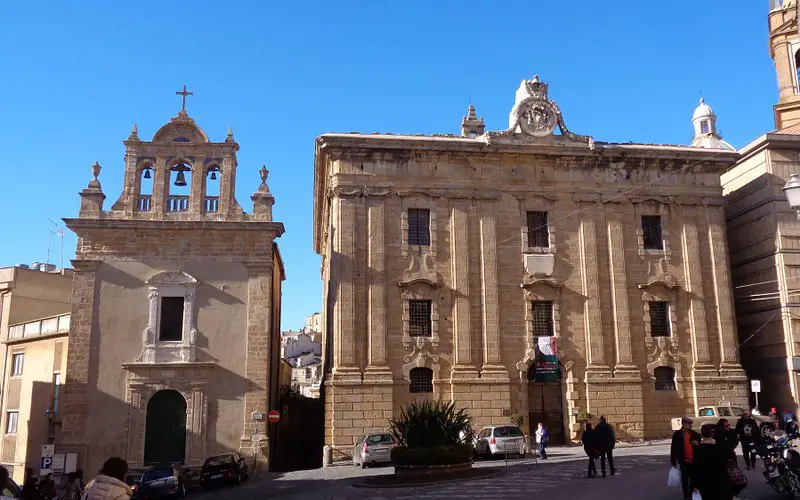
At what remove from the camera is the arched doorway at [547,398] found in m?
31.3

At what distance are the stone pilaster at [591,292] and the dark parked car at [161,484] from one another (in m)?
17.6

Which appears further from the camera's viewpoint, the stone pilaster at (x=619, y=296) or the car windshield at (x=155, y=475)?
the stone pilaster at (x=619, y=296)

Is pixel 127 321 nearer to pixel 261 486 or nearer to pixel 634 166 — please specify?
pixel 261 486

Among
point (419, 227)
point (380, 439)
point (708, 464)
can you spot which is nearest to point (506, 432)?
point (380, 439)

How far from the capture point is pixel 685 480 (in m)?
13.0

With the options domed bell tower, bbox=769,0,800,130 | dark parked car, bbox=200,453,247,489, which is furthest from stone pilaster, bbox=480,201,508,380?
domed bell tower, bbox=769,0,800,130

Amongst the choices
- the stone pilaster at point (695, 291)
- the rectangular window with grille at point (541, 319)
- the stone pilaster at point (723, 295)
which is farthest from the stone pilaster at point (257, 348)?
the stone pilaster at point (723, 295)

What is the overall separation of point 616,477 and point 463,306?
43.9ft

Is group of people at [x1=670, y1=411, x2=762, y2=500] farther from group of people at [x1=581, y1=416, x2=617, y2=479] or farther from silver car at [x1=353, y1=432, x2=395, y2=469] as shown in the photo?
silver car at [x1=353, y1=432, x2=395, y2=469]

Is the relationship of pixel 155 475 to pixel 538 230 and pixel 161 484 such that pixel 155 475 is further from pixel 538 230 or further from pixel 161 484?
pixel 538 230

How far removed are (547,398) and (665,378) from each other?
218 inches

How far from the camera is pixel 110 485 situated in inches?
305

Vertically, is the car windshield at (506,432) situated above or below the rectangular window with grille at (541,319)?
below

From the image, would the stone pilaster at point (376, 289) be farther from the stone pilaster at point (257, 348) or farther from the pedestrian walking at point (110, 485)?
the pedestrian walking at point (110, 485)
